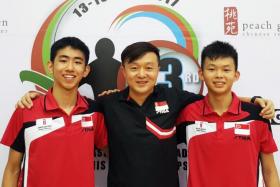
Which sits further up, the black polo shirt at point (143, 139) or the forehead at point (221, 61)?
the forehead at point (221, 61)

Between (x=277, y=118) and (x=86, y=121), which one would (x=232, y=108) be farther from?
(x=86, y=121)

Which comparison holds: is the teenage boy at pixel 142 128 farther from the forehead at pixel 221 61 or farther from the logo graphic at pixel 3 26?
the logo graphic at pixel 3 26

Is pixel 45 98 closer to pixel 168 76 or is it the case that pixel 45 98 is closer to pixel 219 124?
pixel 168 76

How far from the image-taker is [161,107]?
154 centimetres

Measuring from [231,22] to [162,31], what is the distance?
40 cm

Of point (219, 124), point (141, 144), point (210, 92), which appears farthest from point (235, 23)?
point (141, 144)

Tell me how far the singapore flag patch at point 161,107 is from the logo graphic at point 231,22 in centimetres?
62

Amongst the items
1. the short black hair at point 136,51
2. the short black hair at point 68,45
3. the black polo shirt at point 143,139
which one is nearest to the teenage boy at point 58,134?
the short black hair at point 68,45

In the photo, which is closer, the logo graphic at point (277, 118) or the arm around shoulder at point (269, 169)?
the arm around shoulder at point (269, 169)

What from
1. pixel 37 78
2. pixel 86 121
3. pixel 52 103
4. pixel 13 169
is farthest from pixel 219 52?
pixel 13 169

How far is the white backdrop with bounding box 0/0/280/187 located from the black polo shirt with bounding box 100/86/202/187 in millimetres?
322

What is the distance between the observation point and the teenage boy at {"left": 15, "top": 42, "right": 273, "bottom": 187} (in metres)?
1.44

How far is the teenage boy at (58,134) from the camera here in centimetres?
144

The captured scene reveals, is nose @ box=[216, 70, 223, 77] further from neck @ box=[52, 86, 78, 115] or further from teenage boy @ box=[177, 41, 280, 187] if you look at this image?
neck @ box=[52, 86, 78, 115]
